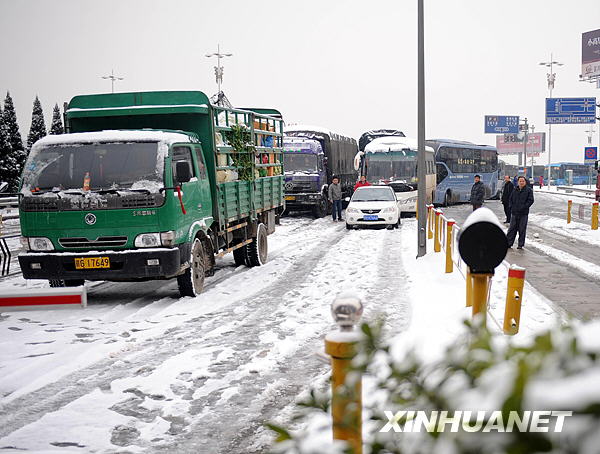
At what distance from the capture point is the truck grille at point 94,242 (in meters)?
8.79

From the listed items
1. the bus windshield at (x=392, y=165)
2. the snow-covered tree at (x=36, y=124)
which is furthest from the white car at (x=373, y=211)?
the snow-covered tree at (x=36, y=124)

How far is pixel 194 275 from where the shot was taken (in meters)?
9.66

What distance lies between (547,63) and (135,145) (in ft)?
218

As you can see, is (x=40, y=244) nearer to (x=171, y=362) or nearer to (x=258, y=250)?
(x=171, y=362)

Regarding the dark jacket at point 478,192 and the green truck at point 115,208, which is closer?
the green truck at point 115,208

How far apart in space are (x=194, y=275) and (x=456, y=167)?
27.7 meters

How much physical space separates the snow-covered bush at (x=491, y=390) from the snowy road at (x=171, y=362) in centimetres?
140

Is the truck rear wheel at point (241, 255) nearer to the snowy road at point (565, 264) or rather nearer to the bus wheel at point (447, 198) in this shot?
the snowy road at point (565, 264)

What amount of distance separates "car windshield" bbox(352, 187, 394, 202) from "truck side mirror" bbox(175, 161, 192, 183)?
13844 millimetres

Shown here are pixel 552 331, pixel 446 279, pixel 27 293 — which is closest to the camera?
pixel 552 331

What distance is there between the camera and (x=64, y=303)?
312 inches

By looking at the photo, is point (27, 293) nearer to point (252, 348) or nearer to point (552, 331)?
point (252, 348)

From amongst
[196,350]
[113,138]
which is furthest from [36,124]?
[196,350]

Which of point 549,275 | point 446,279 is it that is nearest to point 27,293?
point 446,279
